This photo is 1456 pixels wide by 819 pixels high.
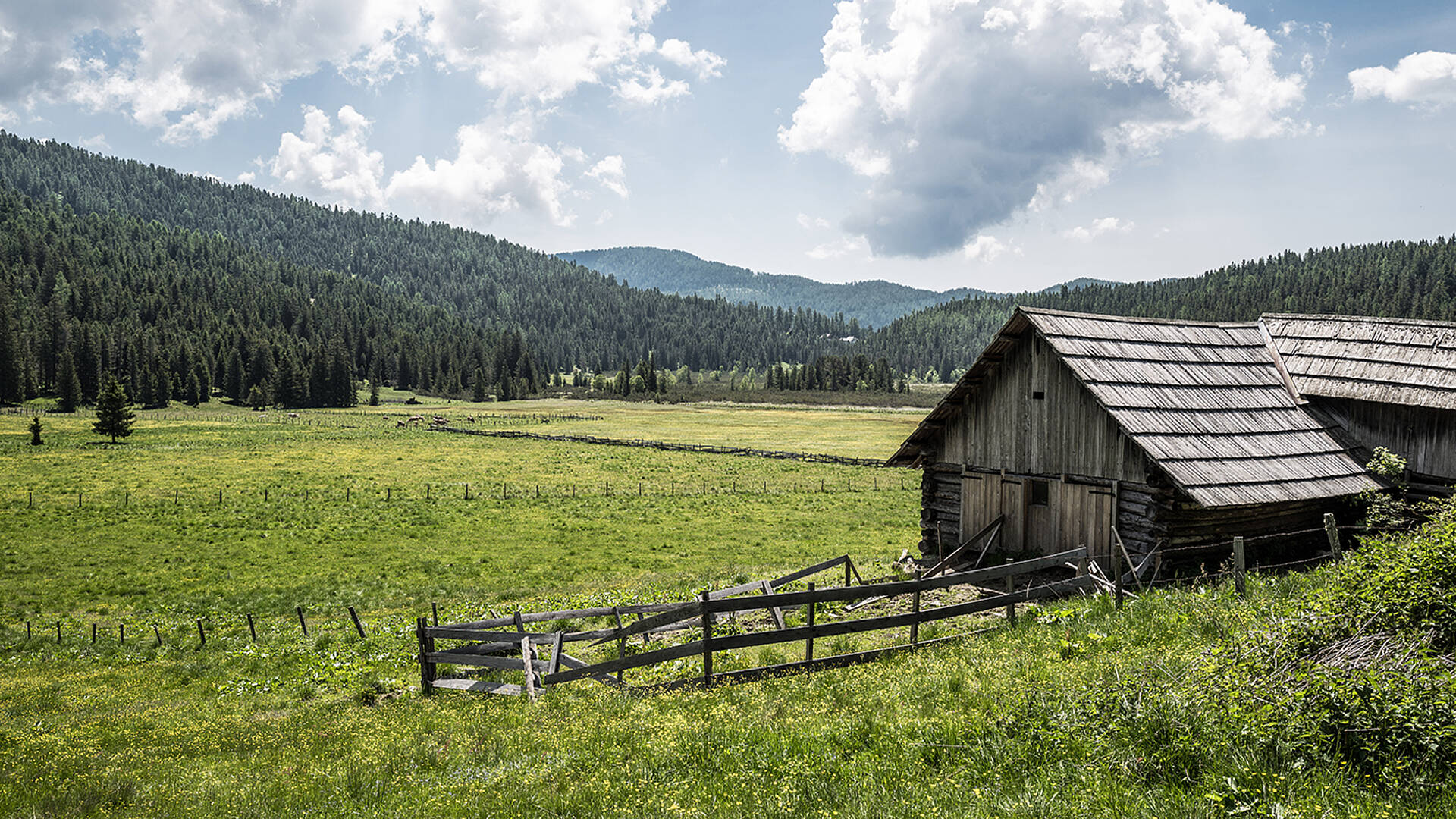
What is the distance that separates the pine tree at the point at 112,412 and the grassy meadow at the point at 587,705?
50.2m

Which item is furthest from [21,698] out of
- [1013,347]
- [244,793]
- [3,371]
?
[3,371]

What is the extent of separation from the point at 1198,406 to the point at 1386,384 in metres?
5.27

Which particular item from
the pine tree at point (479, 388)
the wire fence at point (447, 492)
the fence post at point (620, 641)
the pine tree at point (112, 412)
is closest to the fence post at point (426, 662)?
the fence post at point (620, 641)

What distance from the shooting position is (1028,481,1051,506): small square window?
67.8 feet

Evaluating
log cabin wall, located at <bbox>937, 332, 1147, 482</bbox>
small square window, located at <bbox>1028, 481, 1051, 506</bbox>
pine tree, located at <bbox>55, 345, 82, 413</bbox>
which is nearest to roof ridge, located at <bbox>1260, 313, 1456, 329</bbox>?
log cabin wall, located at <bbox>937, 332, 1147, 482</bbox>

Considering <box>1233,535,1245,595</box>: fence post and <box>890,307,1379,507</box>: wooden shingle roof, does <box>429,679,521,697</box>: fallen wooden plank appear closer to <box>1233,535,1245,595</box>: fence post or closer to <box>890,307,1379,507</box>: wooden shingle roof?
<box>1233,535,1245,595</box>: fence post

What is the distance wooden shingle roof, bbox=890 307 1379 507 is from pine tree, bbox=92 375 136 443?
284ft

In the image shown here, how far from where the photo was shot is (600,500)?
4550 cm

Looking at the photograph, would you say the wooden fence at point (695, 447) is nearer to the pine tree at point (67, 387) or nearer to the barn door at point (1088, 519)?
the barn door at point (1088, 519)

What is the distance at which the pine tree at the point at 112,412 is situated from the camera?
78875mm

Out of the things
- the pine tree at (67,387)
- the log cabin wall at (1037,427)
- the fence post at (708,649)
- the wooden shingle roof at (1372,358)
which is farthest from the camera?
the pine tree at (67,387)

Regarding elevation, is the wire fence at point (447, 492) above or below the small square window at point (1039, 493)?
below

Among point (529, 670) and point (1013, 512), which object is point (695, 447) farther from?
point (529, 670)

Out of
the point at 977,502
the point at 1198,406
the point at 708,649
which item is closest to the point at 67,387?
the point at 977,502
